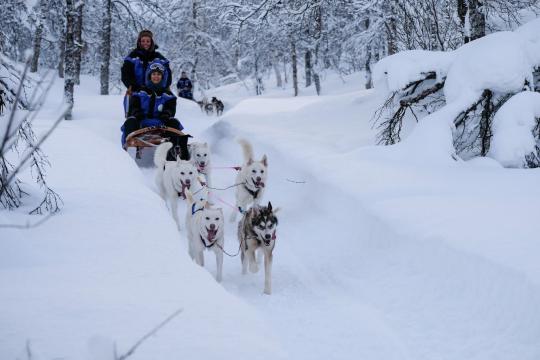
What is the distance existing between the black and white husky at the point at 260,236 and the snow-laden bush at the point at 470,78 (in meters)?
2.92

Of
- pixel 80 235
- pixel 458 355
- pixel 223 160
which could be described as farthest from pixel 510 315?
pixel 223 160

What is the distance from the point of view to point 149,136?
902 centimetres

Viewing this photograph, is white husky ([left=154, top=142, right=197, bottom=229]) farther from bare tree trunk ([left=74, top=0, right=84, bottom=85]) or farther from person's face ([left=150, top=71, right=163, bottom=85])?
bare tree trunk ([left=74, top=0, right=84, bottom=85])

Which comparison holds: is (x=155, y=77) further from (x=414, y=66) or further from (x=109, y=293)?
(x=109, y=293)

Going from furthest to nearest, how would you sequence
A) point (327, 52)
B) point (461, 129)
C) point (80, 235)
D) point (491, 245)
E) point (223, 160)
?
point (327, 52) < point (223, 160) < point (461, 129) < point (491, 245) < point (80, 235)

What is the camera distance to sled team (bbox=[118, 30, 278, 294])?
4.72m

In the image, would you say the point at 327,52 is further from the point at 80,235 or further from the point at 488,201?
the point at 80,235

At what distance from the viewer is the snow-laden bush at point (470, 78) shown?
629 centimetres

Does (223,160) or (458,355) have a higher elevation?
(223,160)

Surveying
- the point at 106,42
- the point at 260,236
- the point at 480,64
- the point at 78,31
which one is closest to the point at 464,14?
the point at 480,64

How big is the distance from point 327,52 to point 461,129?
60.9 feet

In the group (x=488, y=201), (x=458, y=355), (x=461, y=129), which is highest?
(x=461, y=129)

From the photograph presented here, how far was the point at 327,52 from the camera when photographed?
25016 mm

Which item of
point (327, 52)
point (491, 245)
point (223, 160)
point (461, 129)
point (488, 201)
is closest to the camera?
point (491, 245)
